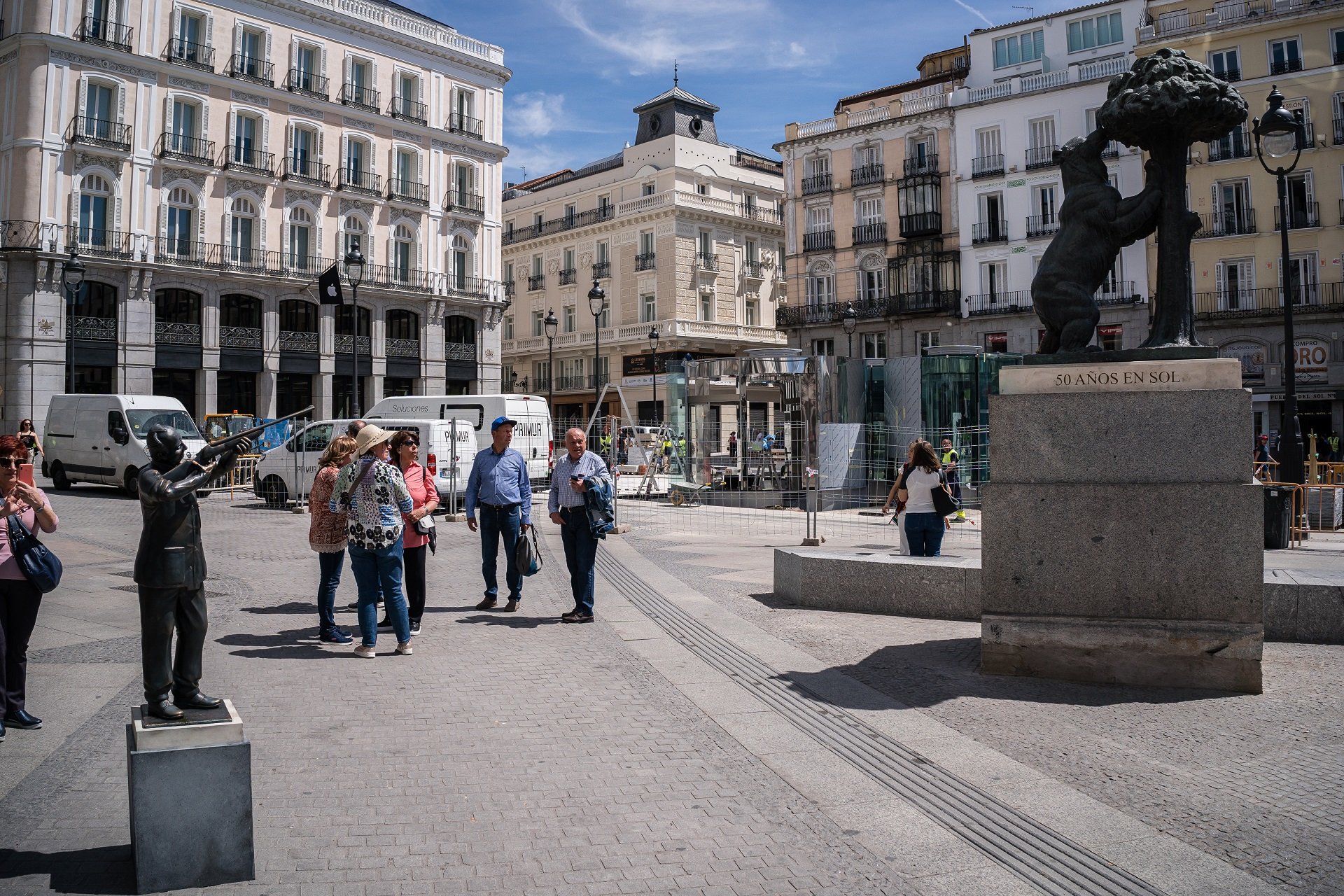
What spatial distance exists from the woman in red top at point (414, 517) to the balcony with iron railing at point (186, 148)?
32970 millimetres

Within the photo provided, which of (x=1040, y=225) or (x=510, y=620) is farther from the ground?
(x=1040, y=225)

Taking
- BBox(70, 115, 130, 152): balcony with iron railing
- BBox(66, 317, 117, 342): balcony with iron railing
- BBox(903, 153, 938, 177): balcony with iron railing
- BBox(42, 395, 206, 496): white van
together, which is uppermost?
BBox(903, 153, 938, 177): balcony with iron railing

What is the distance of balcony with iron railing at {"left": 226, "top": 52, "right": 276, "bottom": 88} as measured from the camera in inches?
1480

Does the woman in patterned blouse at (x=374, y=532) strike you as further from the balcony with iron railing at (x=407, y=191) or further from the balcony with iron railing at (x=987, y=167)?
the balcony with iron railing at (x=987, y=167)

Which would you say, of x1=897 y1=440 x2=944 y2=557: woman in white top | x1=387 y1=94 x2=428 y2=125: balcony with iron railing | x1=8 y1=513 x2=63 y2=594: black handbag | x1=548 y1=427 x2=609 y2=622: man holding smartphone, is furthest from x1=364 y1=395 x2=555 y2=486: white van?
x1=387 y1=94 x2=428 y2=125: balcony with iron railing

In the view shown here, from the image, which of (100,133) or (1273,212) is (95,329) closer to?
(100,133)

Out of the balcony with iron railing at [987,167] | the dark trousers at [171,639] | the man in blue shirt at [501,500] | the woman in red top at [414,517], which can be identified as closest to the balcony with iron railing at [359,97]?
the balcony with iron railing at [987,167]

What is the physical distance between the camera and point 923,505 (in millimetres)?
10477

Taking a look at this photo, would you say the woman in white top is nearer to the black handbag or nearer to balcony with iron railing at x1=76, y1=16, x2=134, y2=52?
the black handbag

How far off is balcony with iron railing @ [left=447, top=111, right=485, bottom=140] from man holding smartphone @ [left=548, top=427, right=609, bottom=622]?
126 ft

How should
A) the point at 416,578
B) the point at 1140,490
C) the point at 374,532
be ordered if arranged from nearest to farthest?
the point at 1140,490
the point at 374,532
the point at 416,578

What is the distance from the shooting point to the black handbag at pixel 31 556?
542 cm

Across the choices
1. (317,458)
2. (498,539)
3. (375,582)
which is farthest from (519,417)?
(375,582)

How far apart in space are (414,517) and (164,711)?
14.6 ft
